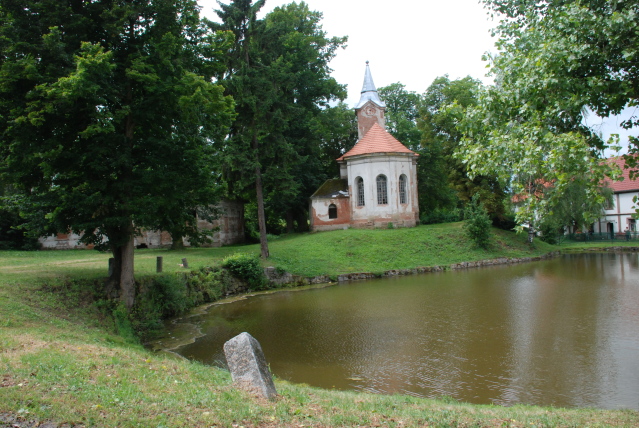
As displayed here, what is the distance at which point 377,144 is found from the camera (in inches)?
1483

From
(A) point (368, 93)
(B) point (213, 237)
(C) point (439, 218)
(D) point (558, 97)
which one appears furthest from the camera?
(A) point (368, 93)

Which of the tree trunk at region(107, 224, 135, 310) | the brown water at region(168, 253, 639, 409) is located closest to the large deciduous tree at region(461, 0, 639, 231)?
the brown water at region(168, 253, 639, 409)

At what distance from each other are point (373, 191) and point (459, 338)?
25891mm

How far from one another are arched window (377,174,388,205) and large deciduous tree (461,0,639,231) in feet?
92.9

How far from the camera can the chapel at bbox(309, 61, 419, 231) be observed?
3709cm

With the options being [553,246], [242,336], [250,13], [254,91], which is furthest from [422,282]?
[553,246]

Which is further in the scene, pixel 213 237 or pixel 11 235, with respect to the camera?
pixel 213 237

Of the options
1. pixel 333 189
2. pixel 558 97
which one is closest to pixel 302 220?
pixel 333 189

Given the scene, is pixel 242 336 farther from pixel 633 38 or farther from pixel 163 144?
pixel 163 144

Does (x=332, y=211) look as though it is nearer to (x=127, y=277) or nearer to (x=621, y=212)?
(x=127, y=277)

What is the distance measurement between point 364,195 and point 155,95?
1031 inches

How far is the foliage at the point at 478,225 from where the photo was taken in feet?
105

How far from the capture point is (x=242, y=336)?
20.8 feet

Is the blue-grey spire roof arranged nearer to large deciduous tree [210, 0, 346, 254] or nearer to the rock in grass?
large deciduous tree [210, 0, 346, 254]
